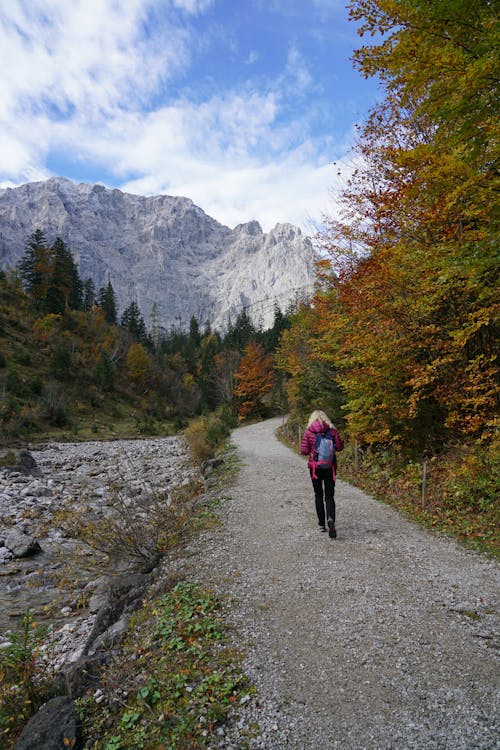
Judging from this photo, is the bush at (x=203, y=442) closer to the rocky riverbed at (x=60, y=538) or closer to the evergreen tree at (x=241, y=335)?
the rocky riverbed at (x=60, y=538)

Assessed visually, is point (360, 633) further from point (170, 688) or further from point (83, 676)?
point (83, 676)

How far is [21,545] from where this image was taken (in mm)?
9203

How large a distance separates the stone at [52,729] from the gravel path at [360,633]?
1289mm

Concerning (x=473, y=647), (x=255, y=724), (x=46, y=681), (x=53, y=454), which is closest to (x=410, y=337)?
(x=473, y=647)

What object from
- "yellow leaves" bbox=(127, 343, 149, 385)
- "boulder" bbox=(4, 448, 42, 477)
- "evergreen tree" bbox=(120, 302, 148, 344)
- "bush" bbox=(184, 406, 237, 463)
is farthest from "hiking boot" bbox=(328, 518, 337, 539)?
"evergreen tree" bbox=(120, 302, 148, 344)

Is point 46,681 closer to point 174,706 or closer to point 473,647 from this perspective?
point 174,706

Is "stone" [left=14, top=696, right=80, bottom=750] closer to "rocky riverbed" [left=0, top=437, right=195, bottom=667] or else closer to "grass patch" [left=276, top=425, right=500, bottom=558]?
"rocky riverbed" [left=0, top=437, right=195, bottom=667]

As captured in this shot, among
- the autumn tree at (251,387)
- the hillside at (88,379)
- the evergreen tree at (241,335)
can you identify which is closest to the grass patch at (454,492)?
the hillside at (88,379)

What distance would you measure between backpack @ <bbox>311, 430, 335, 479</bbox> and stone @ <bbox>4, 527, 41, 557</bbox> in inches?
285

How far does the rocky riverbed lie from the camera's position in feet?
20.6

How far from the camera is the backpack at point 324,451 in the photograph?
6.59 meters

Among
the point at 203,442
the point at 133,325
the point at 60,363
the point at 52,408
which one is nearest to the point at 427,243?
the point at 203,442

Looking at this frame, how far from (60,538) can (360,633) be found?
355 inches

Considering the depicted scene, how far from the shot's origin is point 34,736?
9.96ft
